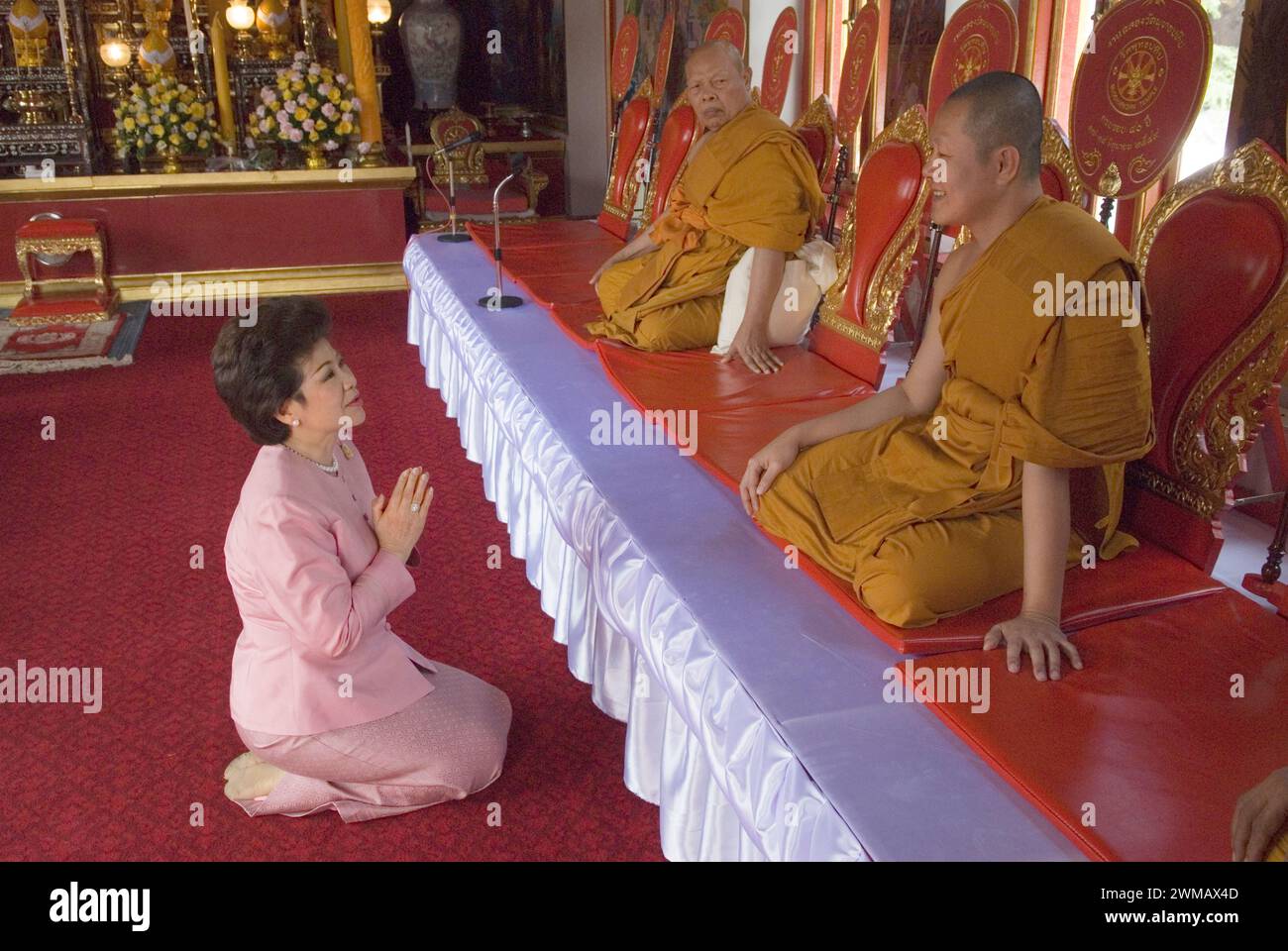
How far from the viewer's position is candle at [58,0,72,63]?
629cm

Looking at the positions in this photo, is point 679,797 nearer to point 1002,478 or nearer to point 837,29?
point 1002,478

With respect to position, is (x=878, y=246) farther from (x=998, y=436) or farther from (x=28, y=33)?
(x=28, y=33)

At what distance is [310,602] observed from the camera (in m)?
1.70

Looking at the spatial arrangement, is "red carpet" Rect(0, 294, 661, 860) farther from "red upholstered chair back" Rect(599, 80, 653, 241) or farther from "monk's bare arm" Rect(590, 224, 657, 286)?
"red upholstered chair back" Rect(599, 80, 653, 241)

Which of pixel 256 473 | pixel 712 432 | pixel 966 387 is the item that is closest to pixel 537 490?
pixel 712 432

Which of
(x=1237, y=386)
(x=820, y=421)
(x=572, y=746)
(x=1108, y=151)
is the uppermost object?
(x=1108, y=151)

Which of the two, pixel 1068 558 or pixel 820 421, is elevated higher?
pixel 820 421

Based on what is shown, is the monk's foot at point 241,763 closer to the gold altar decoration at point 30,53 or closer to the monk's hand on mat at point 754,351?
the monk's hand on mat at point 754,351

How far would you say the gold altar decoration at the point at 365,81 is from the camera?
6285 millimetres

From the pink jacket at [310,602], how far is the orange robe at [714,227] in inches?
54.5

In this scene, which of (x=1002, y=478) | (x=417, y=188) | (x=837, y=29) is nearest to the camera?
(x=1002, y=478)

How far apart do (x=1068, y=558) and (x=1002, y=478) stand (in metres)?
0.22

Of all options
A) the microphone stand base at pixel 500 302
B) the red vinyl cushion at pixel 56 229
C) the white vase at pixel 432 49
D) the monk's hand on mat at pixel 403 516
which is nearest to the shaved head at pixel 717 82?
the microphone stand base at pixel 500 302

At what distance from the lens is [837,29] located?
5.79m
